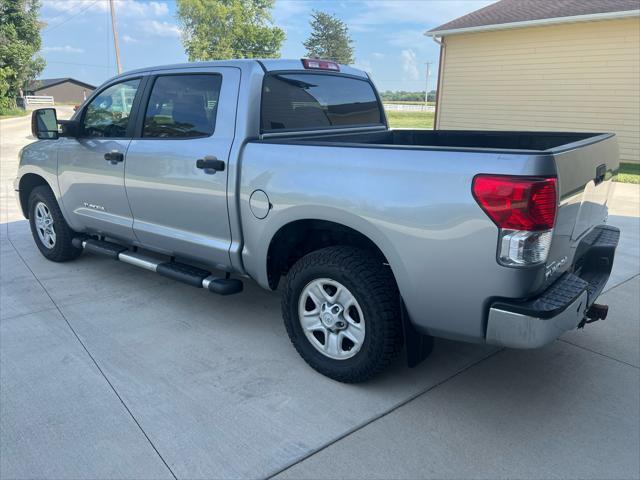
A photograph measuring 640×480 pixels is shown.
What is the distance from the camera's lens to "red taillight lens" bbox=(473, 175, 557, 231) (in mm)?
2221

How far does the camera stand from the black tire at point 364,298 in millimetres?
2814

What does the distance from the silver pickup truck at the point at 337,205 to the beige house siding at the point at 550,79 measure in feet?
34.8

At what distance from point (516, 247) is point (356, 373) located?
1.24 metres

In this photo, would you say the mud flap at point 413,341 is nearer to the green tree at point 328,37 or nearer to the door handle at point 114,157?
the door handle at point 114,157

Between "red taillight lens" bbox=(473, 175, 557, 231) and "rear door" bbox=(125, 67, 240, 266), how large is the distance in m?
1.73

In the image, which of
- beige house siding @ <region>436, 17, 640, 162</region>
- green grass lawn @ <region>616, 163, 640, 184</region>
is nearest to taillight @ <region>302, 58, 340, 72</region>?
green grass lawn @ <region>616, 163, 640, 184</region>

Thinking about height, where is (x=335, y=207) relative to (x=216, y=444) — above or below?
above

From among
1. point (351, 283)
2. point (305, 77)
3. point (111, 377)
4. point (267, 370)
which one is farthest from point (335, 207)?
point (111, 377)

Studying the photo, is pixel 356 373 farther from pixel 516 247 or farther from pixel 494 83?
pixel 494 83

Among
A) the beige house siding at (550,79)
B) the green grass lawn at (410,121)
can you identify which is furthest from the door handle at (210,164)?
the green grass lawn at (410,121)

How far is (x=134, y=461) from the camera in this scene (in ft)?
8.05

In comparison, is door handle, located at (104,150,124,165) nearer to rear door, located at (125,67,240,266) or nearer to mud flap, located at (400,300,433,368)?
rear door, located at (125,67,240,266)

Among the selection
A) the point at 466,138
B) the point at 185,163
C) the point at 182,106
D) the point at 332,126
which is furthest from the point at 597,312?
the point at 182,106

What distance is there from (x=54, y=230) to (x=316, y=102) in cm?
304
